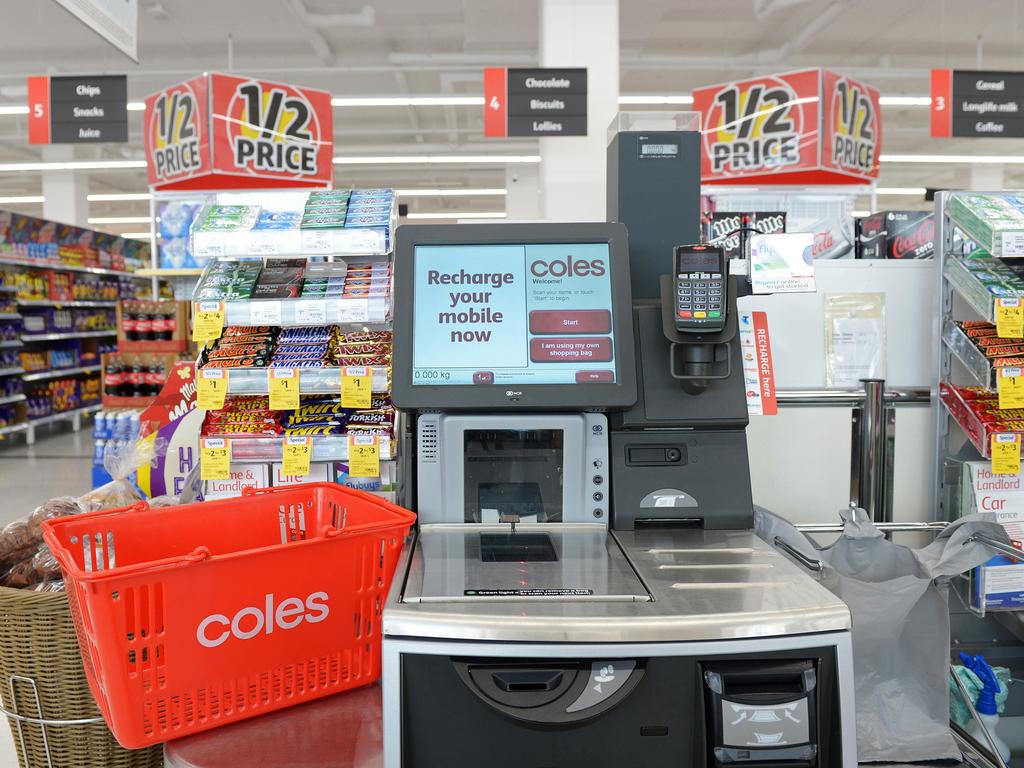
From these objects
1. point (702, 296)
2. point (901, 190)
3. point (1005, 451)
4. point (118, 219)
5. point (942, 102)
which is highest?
point (118, 219)

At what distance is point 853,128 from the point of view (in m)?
7.07

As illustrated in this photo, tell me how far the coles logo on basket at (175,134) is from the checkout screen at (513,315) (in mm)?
5522

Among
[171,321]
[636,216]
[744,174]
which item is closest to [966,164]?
[744,174]

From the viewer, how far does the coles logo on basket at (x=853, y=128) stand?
6.86m

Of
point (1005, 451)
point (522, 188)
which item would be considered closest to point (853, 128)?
point (1005, 451)

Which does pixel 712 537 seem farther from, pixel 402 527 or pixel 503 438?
pixel 402 527

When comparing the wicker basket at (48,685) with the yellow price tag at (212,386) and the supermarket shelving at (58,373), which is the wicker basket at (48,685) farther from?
the supermarket shelving at (58,373)

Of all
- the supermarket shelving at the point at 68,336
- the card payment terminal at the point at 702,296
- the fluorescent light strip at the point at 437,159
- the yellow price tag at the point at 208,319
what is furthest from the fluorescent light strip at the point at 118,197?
the card payment terminal at the point at 702,296

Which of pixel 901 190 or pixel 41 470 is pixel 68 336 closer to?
pixel 41 470

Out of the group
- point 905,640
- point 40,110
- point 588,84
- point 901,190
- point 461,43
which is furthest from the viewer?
point 901,190

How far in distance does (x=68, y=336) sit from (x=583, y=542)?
36.0 feet

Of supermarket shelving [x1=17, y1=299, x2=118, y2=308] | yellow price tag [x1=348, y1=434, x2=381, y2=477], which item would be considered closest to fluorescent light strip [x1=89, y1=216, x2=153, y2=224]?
supermarket shelving [x1=17, y1=299, x2=118, y2=308]

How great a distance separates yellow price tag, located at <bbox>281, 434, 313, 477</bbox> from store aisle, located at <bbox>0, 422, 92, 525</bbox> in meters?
4.86

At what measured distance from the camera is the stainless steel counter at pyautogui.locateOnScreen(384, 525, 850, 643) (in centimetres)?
121
